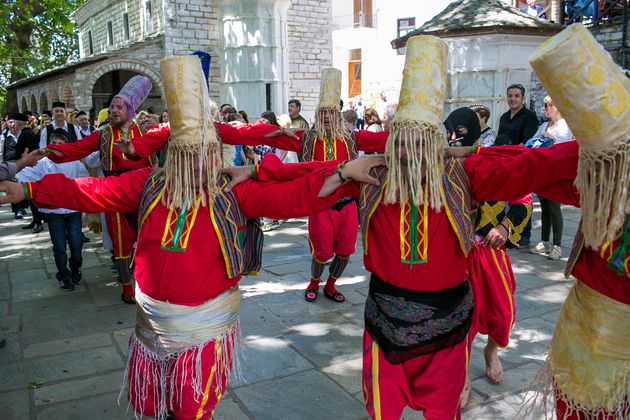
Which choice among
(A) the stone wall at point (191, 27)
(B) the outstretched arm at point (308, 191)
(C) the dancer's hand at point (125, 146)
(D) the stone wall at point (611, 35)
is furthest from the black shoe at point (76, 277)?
(D) the stone wall at point (611, 35)

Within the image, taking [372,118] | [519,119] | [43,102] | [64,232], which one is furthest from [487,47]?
[43,102]

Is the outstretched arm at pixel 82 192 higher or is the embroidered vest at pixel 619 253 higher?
the outstretched arm at pixel 82 192

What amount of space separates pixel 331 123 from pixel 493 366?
111 inches

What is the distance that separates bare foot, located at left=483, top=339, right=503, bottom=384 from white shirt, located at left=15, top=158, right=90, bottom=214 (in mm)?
4184

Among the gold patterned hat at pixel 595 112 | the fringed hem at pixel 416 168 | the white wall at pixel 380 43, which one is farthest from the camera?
the white wall at pixel 380 43

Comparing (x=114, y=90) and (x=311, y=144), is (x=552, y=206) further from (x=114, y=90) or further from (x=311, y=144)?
(x=114, y=90)

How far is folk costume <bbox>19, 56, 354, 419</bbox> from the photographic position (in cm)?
264

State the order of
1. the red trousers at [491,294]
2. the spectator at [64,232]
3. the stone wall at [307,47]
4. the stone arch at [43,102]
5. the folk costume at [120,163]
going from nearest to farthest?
the red trousers at [491,294], the folk costume at [120,163], the spectator at [64,232], the stone wall at [307,47], the stone arch at [43,102]

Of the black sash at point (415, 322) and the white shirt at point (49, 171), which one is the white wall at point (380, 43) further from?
the black sash at point (415, 322)

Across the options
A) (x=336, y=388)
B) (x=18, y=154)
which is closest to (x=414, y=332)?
(x=336, y=388)

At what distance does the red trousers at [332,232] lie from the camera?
5207 mm

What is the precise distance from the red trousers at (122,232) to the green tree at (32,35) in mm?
6622

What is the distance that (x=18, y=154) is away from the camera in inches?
343

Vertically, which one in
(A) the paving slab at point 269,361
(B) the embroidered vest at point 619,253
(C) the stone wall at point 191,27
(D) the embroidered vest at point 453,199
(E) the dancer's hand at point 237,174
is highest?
(C) the stone wall at point 191,27
